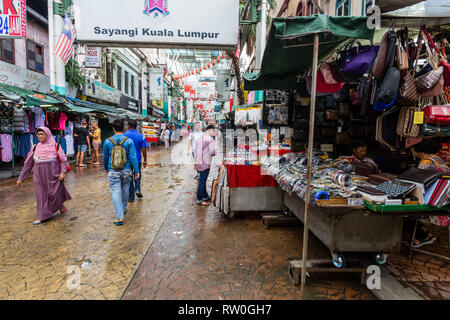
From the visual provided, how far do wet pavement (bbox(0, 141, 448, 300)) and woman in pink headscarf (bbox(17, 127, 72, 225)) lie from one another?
330 millimetres

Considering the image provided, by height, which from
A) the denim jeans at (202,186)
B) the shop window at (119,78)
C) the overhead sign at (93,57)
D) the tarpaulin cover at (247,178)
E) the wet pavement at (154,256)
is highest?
the shop window at (119,78)

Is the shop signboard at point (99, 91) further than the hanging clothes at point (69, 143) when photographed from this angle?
Yes

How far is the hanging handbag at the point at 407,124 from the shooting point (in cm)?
334

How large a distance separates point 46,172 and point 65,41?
23.7ft

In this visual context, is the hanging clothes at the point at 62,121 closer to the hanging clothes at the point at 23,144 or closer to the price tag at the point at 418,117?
the hanging clothes at the point at 23,144

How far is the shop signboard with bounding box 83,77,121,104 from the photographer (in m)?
15.2

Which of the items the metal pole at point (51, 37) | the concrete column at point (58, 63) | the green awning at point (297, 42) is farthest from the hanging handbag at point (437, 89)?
the metal pole at point (51, 37)

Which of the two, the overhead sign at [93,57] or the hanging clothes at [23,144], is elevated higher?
the overhead sign at [93,57]

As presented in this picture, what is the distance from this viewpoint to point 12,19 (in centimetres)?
784

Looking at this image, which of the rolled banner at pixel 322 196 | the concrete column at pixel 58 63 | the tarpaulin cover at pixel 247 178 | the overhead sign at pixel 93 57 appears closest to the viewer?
the rolled banner at pixel 322 196

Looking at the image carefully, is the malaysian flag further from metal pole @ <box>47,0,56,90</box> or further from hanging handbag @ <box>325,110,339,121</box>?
hanging handbag @ <box>325,110,339,121</box>

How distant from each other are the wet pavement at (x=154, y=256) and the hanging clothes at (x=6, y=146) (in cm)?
300

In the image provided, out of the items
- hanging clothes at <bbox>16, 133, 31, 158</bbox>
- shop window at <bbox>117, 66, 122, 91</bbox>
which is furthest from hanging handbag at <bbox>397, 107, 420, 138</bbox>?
shop window at <bbox>117, 66, 122, 91</bbox>

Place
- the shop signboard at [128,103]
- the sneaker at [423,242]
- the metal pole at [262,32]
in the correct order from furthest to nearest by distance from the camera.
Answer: the shop signboard at [128,103] → the metal pole at [262,32] → the sneaker at [423,242]
